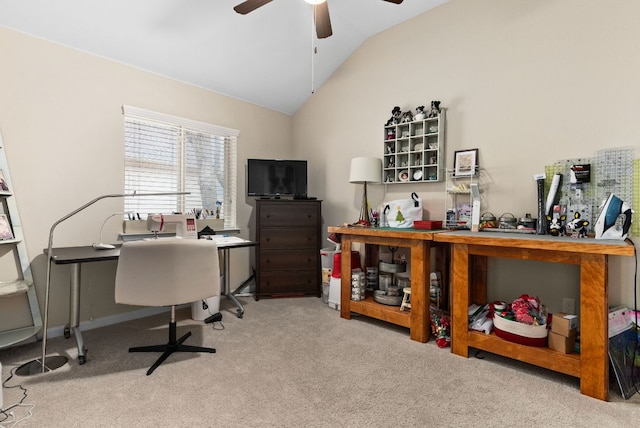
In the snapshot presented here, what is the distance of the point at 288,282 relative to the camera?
149 inches

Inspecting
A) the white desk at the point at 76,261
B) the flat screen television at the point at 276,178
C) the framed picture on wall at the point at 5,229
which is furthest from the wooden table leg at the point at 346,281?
the framed picture on wall at the point at 5,229

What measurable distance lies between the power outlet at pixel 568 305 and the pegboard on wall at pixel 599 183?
525mm

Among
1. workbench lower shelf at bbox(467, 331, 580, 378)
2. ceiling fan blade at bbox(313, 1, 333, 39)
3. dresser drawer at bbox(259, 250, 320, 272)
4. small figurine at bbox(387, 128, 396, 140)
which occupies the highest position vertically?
ceiling fan blade at bbox(313, 1, 333, 39)

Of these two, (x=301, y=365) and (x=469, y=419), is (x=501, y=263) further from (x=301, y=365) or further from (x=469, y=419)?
(x=301, y=365)

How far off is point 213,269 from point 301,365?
867mm

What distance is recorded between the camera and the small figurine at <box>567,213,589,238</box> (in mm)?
2197

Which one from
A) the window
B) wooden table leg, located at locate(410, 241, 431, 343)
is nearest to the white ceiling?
the window

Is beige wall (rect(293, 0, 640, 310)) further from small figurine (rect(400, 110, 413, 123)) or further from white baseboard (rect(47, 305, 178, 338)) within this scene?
white baseboard (rect(47, 305, 178, 338))

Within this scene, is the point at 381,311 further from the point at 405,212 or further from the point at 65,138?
the point at 65,138

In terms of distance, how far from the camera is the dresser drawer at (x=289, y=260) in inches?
146

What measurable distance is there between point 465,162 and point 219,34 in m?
2.53

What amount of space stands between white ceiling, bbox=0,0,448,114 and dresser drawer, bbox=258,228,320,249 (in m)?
1.71

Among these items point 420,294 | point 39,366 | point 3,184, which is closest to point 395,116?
point 420,294

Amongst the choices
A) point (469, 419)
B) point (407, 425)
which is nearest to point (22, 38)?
point (407, 425)
